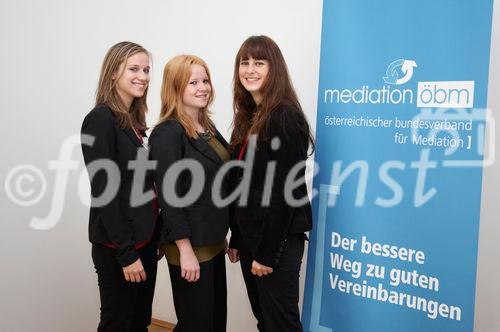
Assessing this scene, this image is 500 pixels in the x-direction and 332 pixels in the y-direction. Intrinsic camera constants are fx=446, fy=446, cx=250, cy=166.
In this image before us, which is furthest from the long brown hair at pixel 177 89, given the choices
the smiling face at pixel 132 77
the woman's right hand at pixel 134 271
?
the woman's right hand at pixel 134 271

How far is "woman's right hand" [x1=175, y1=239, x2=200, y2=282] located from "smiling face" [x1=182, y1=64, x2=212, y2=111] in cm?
56

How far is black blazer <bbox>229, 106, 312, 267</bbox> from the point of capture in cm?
167

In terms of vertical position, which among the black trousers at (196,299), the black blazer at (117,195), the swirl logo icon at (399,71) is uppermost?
the swirl logo icon at (399,71)

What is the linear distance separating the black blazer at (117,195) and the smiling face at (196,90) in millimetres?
263

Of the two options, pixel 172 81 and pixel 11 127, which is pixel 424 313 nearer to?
pixel 172 81

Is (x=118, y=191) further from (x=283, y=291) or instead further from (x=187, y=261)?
(x=283, y=291)

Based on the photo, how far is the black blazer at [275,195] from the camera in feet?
5.49

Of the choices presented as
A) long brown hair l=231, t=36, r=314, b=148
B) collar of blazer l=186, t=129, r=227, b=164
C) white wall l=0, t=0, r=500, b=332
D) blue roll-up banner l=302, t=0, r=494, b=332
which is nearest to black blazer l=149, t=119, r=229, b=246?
collar of blazer l=186, t=129, r=227, b=164

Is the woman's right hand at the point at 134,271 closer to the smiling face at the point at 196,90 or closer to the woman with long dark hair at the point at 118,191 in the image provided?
the woman with long dark hair at the point at 118,191

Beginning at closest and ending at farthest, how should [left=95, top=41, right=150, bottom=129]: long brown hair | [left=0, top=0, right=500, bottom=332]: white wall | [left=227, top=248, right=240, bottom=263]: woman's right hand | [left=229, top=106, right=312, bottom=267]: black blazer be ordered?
1. [left=229, top=106, right=312, bottom=267]: black blazer
2. [left=95, top=41, right=150, bottom=129]: long brown hair
3. [left=227, top=248, right=240, bottom=263]: woman's right hand
4. [left=0, top=0, right=500, bottom=332]: white wall

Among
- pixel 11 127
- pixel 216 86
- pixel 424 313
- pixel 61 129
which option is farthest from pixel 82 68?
pixel 424 313

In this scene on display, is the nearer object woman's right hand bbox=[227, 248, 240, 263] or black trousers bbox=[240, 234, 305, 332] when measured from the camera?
black trousers bbox=[240, 234, 305, 332]

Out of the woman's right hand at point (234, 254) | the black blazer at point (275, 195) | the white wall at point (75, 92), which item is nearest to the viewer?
the black blazer at point (275, 195)

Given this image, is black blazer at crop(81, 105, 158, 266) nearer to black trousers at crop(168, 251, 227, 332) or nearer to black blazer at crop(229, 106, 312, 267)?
black trousers at crop(168, 251, 227, 332)
